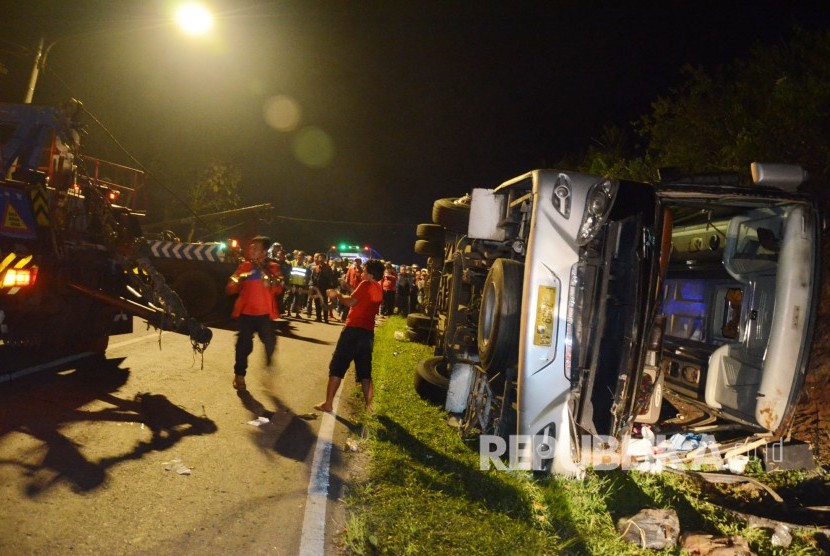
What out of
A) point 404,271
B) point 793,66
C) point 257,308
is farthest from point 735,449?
point 404,271

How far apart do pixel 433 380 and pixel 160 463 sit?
3.64 m

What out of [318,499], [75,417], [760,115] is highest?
[760,115]

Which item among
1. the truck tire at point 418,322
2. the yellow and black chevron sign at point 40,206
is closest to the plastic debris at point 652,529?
the yellow and black chevron sign at point 40,206

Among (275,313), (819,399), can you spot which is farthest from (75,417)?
(819,399)

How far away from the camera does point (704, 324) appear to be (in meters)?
6.96

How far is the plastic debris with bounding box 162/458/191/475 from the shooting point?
4246mm

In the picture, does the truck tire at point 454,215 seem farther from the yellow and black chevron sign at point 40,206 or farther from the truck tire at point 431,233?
the yellow and black chevron sign at point 40,206

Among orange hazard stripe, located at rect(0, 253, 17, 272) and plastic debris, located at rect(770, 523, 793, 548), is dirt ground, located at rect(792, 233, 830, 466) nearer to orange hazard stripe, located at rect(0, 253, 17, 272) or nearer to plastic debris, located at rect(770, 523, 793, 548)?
→ plastic debris, located at rect(770, 523, 793, 548)

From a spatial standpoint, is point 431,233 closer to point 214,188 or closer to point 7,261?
point 7,261

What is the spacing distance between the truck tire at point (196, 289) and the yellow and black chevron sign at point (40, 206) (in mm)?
5905

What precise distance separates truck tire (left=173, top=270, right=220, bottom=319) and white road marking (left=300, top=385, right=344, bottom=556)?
764cm

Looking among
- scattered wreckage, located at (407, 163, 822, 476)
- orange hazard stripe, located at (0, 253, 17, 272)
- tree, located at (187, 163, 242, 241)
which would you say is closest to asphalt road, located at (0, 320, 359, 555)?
orange hazard stripe, located at (0, 253, 17, 272)

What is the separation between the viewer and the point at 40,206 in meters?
6.59

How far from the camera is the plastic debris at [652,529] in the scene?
3.93 meters
